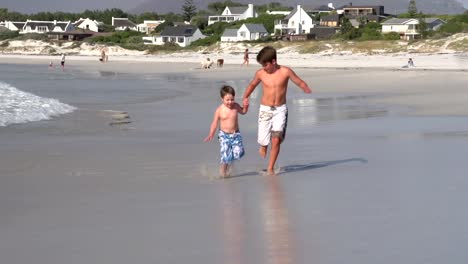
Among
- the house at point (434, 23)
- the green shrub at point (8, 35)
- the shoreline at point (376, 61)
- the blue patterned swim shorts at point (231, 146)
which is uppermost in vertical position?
the house at point (434, 23)

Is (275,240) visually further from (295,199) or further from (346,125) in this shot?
(346,125)

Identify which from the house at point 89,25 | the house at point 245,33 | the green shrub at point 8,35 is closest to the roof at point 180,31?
the house at point 245,33

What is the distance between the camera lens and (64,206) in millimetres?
6336

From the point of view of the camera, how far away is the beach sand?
4.94 meters

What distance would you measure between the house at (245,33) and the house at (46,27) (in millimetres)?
35395

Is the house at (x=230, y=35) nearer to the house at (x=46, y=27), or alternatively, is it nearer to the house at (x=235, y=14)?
the house at (x=46, y=27)

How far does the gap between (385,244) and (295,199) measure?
166cm

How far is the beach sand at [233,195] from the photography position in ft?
16.2

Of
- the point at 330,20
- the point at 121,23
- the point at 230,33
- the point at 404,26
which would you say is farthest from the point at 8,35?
the point at 404,26

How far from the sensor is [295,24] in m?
101

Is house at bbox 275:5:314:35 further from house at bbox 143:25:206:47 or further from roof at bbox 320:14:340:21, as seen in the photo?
house at bbox 143:25:206:47

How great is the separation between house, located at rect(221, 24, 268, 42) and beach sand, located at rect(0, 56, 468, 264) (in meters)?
68.9

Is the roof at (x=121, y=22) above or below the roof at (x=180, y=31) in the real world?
above

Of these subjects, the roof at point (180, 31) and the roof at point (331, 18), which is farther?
the roof at point (331, 18)
